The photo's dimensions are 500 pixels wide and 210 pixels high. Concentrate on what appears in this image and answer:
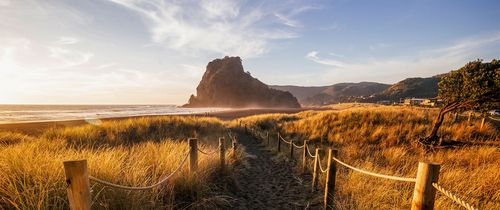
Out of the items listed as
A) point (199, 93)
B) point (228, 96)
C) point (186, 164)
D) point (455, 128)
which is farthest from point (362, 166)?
point (199, 93)

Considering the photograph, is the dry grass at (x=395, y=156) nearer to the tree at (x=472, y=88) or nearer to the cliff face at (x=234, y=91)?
the tree at (x=472, y=88)

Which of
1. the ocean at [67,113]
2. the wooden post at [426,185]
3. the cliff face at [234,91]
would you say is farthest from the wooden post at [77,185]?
the cliff face at [234,91]

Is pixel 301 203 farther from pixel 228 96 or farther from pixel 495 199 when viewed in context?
pixel 228 96

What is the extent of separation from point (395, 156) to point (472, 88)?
468 cm

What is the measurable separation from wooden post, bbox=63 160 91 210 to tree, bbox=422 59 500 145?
12.0 m

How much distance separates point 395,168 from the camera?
6918mm

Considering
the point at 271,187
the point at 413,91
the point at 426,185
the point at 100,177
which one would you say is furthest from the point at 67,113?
the point at 413,91

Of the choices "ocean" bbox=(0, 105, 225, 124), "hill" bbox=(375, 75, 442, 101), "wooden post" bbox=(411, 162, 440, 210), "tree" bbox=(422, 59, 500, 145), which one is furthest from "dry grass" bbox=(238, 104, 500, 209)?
"hill" bbox=(375, 75, 442, 101)

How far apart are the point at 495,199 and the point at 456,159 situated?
13.0 feet

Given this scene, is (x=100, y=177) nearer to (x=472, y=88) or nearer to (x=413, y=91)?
(x=472, y=88)

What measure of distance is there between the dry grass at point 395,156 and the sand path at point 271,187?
0.97m

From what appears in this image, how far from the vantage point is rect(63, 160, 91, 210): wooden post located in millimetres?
1806

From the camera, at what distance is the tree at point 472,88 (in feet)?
29.2

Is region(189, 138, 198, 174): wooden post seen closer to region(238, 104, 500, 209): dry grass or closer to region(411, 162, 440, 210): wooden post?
region(238, 104, 500, 209): dry grass
